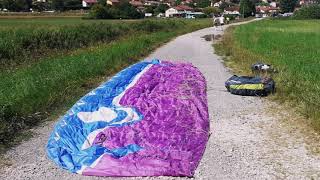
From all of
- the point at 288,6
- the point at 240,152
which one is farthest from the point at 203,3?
the point at 240,152

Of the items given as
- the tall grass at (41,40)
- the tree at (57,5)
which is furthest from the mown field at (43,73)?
the tree at (57,5)

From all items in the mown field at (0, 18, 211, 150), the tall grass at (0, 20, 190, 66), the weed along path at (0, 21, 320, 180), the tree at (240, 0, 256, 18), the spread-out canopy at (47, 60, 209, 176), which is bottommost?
the weed along path at (0, 21, 320, 180)

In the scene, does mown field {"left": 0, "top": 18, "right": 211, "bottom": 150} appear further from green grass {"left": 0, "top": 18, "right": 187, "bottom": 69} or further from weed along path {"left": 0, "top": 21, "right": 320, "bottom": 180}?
weed along path {"left": 0, "top": 21, "right": 320, "bottom": 180}

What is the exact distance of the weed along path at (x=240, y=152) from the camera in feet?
19.0

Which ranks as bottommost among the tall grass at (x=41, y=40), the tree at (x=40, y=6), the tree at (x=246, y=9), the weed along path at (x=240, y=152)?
the weed along path at (x=240, y=152)

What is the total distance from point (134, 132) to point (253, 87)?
4.39 meters

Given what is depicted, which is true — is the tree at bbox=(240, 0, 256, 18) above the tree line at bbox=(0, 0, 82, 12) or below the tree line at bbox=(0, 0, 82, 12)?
below

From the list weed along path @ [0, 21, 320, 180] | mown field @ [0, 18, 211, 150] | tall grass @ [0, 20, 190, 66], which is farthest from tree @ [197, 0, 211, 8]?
weed along path @ [0, 21, 320, 180]

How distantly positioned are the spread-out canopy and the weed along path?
0.62 ft

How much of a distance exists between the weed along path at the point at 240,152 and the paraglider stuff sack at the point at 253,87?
3.07 ft

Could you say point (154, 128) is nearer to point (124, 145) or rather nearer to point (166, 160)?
point (124, 145)

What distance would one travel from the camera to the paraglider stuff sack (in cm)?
1057

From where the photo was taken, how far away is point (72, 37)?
25891 mm

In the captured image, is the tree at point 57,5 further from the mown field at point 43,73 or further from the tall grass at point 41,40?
the mown field at point 43,73
